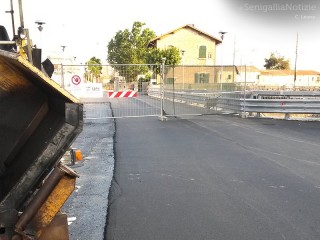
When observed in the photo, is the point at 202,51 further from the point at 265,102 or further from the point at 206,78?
the point at 265,102

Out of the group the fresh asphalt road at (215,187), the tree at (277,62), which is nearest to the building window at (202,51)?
the fresh asphalt road at (215,187)

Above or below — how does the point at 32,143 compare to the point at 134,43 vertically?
below

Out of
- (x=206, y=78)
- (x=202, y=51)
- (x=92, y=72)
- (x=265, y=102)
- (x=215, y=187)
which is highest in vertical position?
(x=202, y=51)

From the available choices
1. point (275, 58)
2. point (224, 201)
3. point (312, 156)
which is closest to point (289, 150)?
point (312, 156)

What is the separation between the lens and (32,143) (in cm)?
254

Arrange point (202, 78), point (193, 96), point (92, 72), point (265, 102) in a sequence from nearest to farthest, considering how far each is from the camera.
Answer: point (265, 102) → point (202, 78) → point (193, 96) → point (92, 72)

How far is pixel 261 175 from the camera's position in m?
5.16

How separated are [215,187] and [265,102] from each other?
843cm

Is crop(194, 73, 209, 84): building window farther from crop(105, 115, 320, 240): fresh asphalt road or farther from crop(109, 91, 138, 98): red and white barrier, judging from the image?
crop(105, 115, 320, 240): fresh asphalt road

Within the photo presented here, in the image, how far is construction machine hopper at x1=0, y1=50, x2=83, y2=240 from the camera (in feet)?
6.70

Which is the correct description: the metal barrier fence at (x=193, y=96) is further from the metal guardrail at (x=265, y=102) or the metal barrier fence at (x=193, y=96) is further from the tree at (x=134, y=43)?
the tree at (x=134, y=43)

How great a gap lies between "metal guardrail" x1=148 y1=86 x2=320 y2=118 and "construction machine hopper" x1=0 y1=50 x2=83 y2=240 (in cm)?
1092

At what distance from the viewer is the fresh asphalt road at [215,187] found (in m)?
3.34

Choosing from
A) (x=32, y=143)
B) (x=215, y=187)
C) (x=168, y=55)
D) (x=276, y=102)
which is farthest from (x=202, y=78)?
(x=168, y=55)
